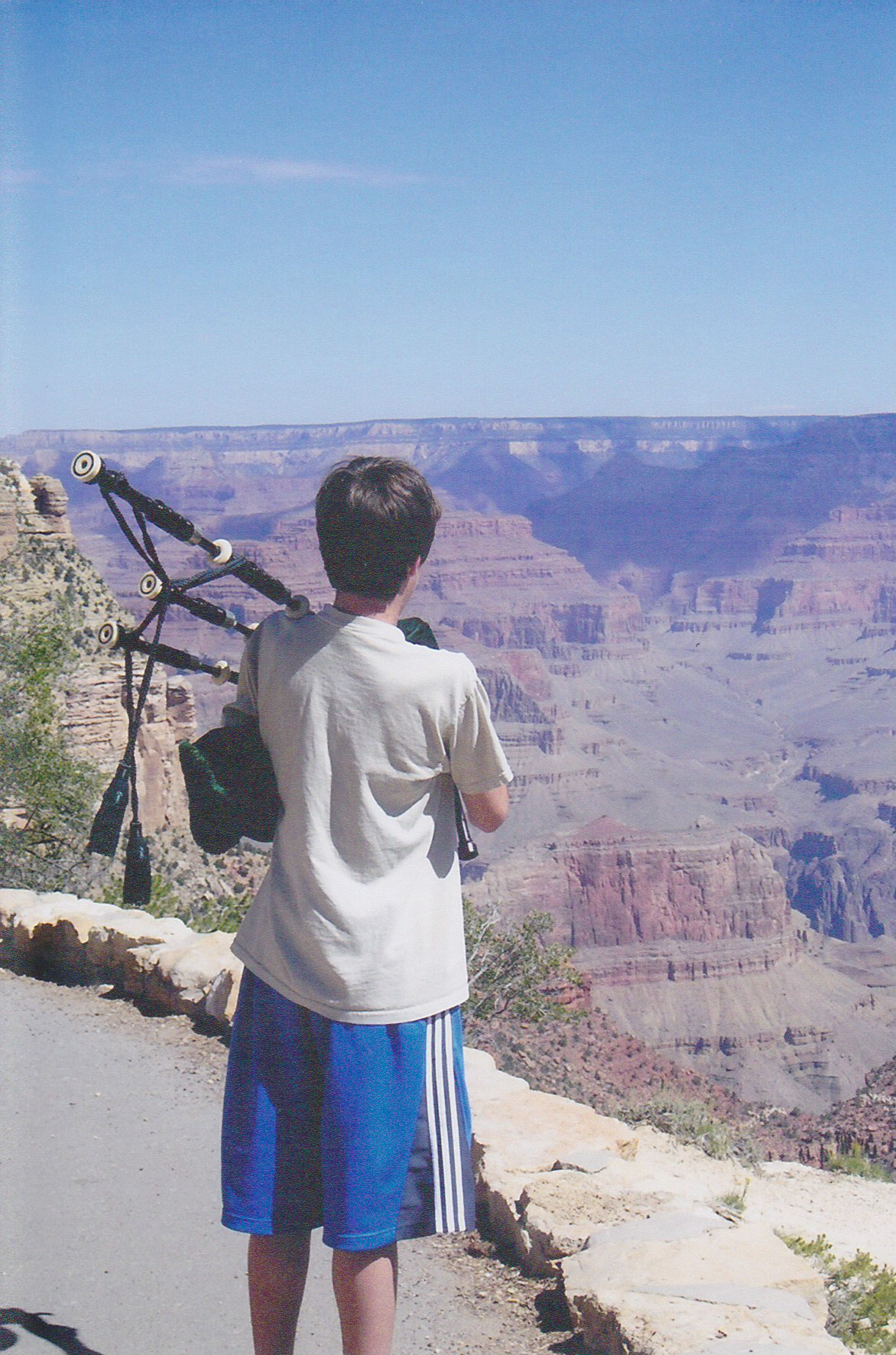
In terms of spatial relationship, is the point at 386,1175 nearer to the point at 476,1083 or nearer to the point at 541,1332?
the point at 541,1332

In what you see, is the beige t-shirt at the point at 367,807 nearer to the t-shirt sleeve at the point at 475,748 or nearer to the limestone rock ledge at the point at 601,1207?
the t-shirt sleeve at the point at 475,748

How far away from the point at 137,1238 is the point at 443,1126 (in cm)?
146

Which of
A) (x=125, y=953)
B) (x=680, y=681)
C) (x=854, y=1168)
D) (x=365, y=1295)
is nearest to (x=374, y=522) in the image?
(x=365, y=1295)

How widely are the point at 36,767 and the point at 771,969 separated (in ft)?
151

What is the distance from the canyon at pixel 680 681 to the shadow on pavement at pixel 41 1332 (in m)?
29.0

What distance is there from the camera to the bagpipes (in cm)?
215

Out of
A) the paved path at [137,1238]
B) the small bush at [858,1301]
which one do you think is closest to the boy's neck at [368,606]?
the paved path at [137,1238]

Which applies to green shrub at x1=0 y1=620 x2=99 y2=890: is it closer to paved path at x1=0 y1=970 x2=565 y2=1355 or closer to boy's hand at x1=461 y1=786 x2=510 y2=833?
paved path at x1=0 y1=970 x2=565 y2=1355

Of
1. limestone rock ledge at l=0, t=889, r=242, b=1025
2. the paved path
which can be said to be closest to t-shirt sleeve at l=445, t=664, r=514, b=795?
the paved path

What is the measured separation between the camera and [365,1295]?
6.94ft

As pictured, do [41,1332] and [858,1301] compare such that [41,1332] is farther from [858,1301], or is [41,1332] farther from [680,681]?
[680,681]

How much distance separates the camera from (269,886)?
7.14 feet

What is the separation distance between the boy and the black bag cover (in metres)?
0.03

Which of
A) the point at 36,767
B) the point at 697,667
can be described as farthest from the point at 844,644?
the point at 36,767
